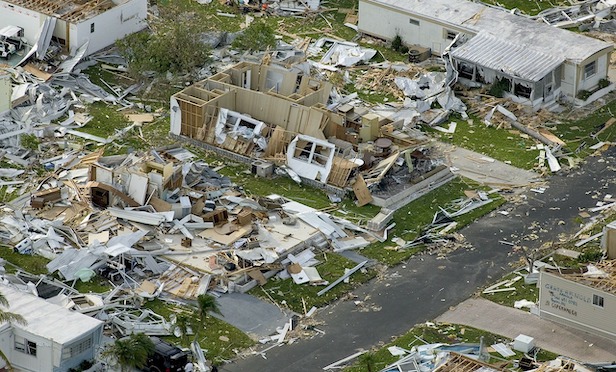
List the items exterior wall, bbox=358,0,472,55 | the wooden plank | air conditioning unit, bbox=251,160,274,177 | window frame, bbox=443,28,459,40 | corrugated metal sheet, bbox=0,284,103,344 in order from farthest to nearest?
exterior wall, bbox=358,0,472,55
window frame, bbox=443,28,459,40
air conditioning unit, bbox=251,160,274,177
the wooden plank
corrugated metal sheet, bbox=0,284,103,344

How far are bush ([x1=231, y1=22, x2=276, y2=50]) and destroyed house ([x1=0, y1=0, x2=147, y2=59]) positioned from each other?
520 cm

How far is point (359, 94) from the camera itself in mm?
64500

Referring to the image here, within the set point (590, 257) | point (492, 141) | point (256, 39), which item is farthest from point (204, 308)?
point (256, 39)

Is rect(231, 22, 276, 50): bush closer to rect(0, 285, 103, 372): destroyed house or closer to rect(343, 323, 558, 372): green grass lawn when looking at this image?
rect(343, 323, 558, 372): green grass lawn

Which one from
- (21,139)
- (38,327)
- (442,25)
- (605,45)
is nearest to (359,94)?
(442,25)

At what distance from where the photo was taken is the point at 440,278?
5044cm

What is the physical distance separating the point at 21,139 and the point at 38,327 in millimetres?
15881

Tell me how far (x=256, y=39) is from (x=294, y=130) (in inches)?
363

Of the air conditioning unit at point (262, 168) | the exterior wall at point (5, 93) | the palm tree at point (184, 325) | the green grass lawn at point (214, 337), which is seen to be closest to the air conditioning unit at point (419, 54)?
the air conditioning unit at point (262, 168)

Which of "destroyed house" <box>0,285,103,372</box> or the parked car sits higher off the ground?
"destroyed house" <box>0,285,103,372</box>

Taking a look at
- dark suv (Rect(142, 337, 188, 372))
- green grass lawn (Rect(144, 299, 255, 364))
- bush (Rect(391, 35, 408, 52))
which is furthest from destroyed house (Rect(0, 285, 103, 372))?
bush (Rect(391, 35, 408, 52))

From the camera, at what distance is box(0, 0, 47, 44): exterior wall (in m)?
65.4

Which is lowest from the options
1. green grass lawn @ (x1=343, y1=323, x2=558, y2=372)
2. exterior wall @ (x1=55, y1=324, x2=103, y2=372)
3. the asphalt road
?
the asphalt road

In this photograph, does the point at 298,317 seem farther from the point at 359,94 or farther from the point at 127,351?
the point at 359,94
